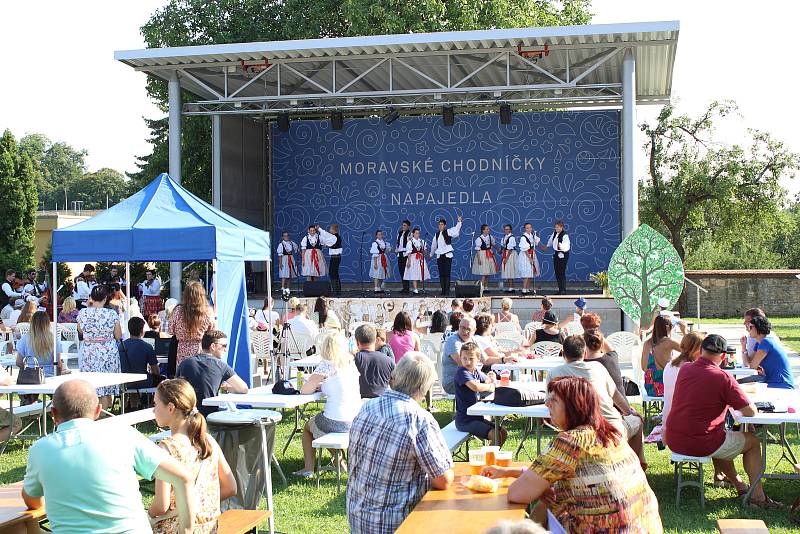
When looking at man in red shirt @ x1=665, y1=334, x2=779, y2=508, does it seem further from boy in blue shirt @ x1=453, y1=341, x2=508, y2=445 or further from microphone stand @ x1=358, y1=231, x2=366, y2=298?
microphone stand @ x1=358, y1=231, x2=366, y2=298

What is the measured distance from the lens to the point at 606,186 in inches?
770

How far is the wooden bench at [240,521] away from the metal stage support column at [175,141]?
1243 cm

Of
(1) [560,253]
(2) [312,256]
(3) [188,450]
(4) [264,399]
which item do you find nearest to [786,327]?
(1) [560,253]

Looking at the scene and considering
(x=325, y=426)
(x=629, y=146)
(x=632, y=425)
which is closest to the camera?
(x=632, y=425)

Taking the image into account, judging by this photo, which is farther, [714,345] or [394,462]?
[714,345]

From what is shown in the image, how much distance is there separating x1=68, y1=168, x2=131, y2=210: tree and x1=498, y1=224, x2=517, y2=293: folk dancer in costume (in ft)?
187

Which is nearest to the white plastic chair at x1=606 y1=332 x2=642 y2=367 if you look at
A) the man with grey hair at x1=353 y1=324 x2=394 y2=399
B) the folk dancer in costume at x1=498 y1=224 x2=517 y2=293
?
the man with grey hair at x1=353 y1=324 x2=394 y2=399

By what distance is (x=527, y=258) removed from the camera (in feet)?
Answer: 60.3

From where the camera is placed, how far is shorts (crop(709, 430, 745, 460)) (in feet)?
17.9

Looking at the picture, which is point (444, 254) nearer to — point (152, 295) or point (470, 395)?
point (152, 295)

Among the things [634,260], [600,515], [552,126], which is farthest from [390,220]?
[600,515]

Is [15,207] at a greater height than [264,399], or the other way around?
[15,207]

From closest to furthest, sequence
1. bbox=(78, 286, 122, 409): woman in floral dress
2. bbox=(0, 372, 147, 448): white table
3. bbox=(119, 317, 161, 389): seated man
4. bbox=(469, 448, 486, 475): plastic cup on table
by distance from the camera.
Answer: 1. bbox=(469, 448, 486, 475): plastic cup on table
2. bbox=(0, 372, 147, 448): white table
3. bbox=(78, 286, 122, 409): woman in floral dress
4. bbox=(119, 317, 161, 389): seated man

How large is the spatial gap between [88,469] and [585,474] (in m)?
1.70
